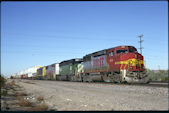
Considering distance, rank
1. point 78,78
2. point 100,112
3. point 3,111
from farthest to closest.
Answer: point 78,78
point 3,111
point 100,112

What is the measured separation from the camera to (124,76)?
53.4 ft

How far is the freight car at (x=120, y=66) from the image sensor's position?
16297mm

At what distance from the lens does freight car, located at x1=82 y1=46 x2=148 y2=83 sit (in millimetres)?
16297

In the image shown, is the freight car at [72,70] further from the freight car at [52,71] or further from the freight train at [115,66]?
the freight car at [52,71]

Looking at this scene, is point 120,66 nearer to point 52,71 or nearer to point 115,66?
point 115,66

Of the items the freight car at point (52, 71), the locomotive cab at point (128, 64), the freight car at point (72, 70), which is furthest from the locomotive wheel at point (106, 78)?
the freight car at point (52, 71)

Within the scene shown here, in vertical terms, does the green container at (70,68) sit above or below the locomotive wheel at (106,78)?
above

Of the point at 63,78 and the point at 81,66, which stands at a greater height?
the point at 81,66

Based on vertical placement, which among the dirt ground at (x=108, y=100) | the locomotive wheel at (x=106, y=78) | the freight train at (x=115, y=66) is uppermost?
the freight train at (x=115, y=66)

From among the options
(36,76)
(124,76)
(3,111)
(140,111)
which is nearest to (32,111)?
(3,111)

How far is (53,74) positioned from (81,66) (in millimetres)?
16270

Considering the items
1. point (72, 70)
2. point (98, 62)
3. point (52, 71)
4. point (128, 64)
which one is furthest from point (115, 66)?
point (52, 71)

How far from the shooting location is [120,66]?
17172 mm

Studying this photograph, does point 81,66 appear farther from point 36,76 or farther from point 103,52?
point 36,76
